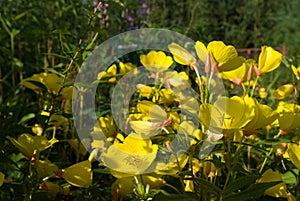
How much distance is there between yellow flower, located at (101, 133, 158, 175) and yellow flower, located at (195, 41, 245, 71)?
19cm

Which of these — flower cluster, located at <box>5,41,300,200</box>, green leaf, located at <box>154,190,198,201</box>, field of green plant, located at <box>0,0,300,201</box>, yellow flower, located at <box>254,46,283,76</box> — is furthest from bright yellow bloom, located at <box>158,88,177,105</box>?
green leaf, located at <box>154,190,198,201</box>

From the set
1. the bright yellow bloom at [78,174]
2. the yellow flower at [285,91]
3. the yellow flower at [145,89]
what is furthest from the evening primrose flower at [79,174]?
the yellow flower at [285,91]

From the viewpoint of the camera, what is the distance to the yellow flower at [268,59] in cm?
113

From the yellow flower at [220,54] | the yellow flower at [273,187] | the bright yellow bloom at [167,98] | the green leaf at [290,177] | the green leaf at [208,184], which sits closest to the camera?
the green leaf at [208,184]

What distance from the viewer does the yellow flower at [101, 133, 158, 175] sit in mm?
945

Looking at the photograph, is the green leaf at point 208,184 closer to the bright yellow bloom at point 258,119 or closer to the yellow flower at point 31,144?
the bright yellow bloom at point 258,119

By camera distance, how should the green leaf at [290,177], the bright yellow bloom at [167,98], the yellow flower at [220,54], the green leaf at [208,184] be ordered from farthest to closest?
the bright yellow bloom at [167,98], the green leaf at [290,177], the yellow flower at [220,54], the green leaf at [208,184]

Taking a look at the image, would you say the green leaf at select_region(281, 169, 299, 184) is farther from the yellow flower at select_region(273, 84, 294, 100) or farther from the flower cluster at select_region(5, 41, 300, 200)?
the yellow flower at select_region(273, 84, 294, 100)

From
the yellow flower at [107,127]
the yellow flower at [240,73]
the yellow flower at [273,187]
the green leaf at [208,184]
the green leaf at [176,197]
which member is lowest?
the yellow flower at [273,187]

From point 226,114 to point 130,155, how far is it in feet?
0.67

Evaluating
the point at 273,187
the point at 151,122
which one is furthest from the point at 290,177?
the point at 151,122

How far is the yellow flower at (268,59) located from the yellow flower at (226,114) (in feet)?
0.92

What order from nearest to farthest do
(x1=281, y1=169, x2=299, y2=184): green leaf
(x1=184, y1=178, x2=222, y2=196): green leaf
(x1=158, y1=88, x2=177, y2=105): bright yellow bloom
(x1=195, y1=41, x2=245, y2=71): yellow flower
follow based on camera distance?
1. (x1=184, y1=178, x2=222, y2=196): green leaf
2. (x1=195, y1=41, x2=245, y2=71): yellow flower
3. (x1=281, y1=169, x2=299, y2=184): green leaf
4. (x1=158, y1=88, x2=177, y2=105): bright yellow bloom

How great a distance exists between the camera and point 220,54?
37.2 inches
